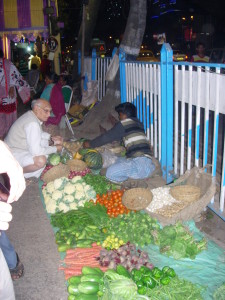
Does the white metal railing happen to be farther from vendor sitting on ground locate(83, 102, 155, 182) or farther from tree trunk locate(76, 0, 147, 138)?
tree trunk locate(76, 0, 147, 138)

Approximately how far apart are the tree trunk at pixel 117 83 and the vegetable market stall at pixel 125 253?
4075 mm

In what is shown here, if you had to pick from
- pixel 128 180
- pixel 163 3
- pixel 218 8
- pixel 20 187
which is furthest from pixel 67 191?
pixel 163 3

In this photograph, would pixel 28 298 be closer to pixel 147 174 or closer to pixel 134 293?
pixel 134 293

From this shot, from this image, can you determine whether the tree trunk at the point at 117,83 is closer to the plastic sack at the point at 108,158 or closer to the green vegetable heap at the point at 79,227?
the plastic sack at the point at 108,158

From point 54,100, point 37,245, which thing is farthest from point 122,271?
point 54,100

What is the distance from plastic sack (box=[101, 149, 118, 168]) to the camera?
18.7 ft

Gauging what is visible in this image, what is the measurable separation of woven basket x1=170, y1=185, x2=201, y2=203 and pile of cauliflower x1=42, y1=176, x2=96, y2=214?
1.29m

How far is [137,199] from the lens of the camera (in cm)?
413

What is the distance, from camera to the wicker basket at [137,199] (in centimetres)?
402

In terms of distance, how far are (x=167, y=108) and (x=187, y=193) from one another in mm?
1423

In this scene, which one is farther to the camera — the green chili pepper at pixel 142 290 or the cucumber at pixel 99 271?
the cucumber at pixel 99 271

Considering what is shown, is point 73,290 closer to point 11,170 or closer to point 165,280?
point 165,280

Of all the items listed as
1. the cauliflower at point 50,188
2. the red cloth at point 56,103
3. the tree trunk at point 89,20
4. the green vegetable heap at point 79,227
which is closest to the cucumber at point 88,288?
the green vegetable heap at point 79,227

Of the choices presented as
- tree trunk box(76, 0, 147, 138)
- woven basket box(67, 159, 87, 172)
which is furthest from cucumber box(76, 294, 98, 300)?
tree trunk box(76, 0, 147, 138)
